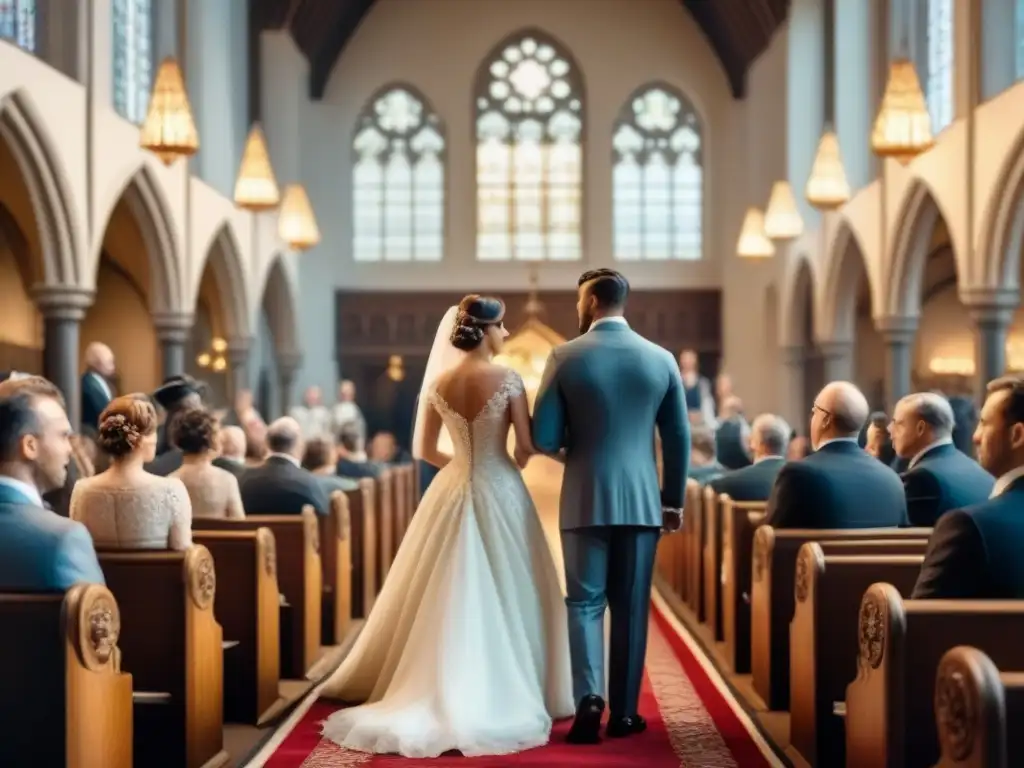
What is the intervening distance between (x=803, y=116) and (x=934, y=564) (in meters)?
14.4

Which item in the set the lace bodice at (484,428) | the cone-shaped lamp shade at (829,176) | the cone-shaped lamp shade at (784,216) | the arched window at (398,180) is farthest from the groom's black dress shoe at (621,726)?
the arched window at (398,180)

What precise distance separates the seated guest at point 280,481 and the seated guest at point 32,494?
342 centimetres

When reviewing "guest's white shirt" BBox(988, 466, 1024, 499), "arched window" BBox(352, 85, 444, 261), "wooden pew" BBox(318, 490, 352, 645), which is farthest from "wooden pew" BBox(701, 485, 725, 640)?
"arched window" BBox(352, 85, 444, 261)

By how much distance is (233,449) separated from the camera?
26.1ft

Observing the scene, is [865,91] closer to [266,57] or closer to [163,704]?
[266,57]

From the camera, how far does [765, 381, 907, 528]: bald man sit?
5.57 metres

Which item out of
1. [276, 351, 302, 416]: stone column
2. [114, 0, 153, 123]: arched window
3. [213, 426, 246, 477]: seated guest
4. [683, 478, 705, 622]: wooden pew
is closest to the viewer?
[213, 426, 246, 477]: seated guest

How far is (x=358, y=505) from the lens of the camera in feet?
29.3

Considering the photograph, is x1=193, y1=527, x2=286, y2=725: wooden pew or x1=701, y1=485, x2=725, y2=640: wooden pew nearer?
x1=193, y1=527, x2=286, y2=725: wooden pew

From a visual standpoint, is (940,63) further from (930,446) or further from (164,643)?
(164,643)

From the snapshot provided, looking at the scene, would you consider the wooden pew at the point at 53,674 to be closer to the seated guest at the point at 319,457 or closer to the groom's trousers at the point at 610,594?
the groom's trousers at the point at 610,594

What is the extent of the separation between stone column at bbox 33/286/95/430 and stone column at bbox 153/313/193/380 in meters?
3.11

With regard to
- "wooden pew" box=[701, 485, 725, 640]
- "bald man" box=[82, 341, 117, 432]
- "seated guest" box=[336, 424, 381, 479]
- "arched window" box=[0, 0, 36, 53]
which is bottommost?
"wooden pew" box=[701, 485, 725, 640]

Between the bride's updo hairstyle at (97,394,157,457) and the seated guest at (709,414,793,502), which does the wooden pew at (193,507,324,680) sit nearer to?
the bride's updo hairstyle at (97,394,157,457)
